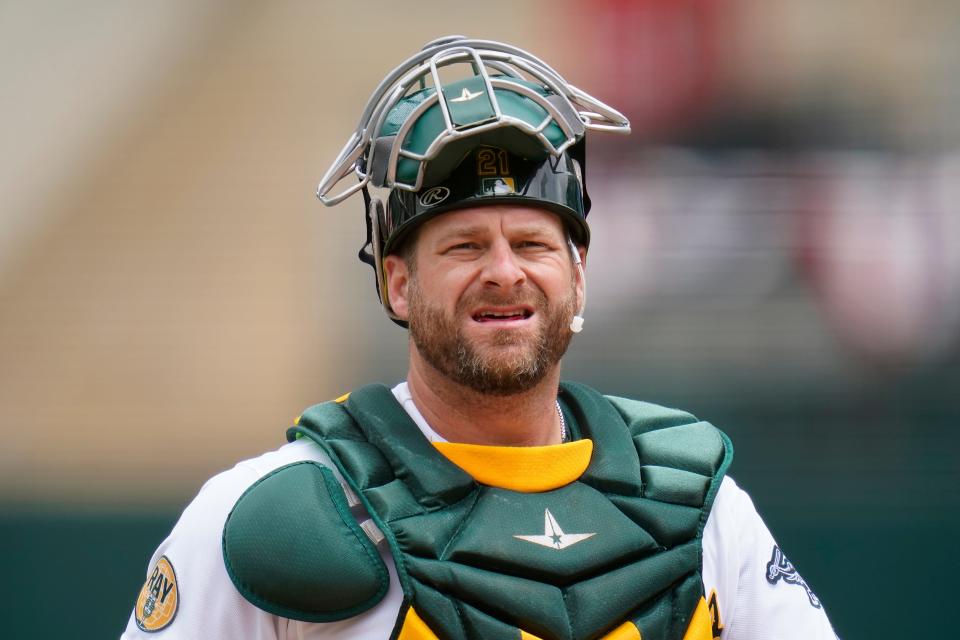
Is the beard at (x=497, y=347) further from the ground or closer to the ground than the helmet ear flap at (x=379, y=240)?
closer to the ground

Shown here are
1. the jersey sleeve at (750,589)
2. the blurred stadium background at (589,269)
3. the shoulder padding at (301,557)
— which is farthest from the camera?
the blurred stadium background at (589,269)

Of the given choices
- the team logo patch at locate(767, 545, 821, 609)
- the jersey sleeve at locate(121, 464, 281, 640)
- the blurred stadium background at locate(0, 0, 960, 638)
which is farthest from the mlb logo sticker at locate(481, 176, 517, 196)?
the blurred stadium background at locate(0, 0, 960, 638)

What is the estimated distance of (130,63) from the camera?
3686 mm

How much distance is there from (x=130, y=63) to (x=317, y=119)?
1.93ft

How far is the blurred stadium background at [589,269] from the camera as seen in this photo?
3.61m

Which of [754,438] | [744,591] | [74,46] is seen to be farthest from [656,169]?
[744,591]

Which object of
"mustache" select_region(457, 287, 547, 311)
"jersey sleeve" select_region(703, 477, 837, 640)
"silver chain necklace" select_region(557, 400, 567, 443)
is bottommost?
"jersey sleeve" select_region(703, 477, 837, 640)

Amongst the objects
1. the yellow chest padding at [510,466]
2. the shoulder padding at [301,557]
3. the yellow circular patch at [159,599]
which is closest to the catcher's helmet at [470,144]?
the yellow chest padding at [510,466]

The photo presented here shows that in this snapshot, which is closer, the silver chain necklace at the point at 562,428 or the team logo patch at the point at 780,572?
the team logo patch at the point at 780,572

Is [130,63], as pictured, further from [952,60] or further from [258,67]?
[952,60]

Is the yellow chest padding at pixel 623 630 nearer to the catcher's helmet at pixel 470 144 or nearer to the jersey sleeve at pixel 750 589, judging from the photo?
the jersey sleeve at pixel 750 589

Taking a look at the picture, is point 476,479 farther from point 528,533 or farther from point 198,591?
point 198,591

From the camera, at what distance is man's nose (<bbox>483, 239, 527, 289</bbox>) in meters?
1.74

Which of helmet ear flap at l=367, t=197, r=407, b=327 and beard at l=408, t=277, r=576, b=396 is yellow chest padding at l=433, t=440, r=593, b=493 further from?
helmet ear flap at l=367, t=197, r=407, b=327
